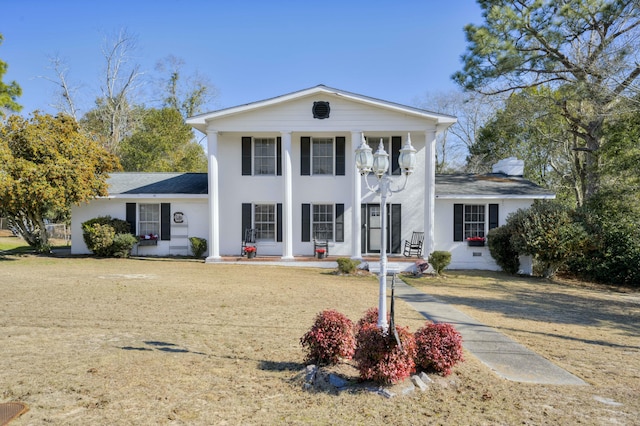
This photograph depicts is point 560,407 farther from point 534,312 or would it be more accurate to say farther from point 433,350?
point 534,312

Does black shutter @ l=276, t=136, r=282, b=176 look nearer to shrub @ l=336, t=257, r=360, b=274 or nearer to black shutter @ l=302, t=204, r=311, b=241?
black shutter @ l=302, t=204, r=311, b=241

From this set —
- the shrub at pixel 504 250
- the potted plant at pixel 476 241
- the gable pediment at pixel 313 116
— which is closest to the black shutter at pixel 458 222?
the potted plant at pixel 476 241

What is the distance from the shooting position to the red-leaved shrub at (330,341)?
5434mm

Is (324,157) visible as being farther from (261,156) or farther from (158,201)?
(158,201)

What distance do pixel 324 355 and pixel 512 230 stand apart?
12.6 m

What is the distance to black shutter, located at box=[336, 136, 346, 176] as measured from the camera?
717 inches

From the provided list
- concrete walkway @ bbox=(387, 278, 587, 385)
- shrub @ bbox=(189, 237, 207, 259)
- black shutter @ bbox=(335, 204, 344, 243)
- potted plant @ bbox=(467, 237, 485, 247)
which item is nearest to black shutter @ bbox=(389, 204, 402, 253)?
black shutter @ bbox=(335, 204, 344, 243)

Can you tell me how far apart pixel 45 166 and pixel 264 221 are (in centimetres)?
842

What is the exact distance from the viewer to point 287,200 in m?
17.3

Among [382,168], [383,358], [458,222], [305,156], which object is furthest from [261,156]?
[383,358]

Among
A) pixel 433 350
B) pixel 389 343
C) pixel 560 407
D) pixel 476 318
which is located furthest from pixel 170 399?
pixel 476 318

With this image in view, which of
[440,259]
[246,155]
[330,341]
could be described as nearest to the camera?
[330,341]

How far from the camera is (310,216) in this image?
18172 mm

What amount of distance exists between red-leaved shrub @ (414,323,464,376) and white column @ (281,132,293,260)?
12.1 m
